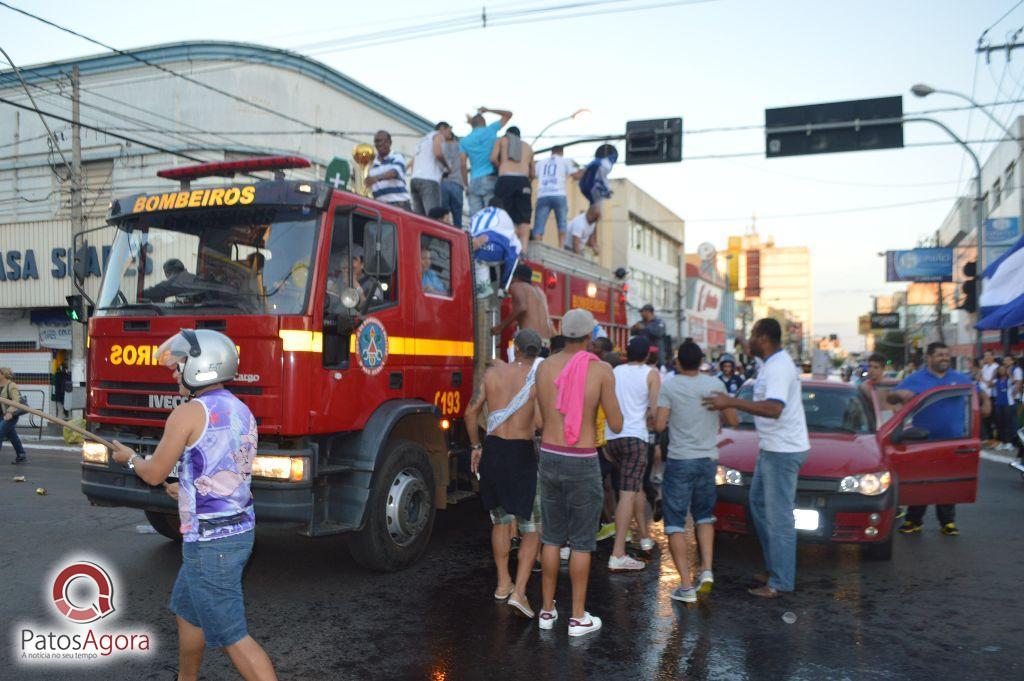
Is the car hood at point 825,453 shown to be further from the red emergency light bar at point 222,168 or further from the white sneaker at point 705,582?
the red emergency light bar at point 222,168

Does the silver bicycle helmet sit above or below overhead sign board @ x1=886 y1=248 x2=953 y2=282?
below

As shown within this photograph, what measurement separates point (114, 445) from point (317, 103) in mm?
19295

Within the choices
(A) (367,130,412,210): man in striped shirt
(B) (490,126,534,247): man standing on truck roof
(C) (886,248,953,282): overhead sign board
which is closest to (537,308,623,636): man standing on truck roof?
(A) (367,130,412,210): man in striped shirt

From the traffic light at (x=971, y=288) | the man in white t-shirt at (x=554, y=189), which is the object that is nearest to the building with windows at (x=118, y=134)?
the man in white t-shirt at (x=554, y=189)

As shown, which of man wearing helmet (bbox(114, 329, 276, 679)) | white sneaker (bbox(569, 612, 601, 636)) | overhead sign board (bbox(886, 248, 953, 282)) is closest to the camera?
man wearing helmet (bbox(114, 329, 276, 679))

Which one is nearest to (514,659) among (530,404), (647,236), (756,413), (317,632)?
(317,632)

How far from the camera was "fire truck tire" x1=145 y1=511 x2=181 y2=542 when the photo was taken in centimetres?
675

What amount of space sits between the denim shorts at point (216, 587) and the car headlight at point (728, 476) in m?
4.33

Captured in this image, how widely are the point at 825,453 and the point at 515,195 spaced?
5506 millimetres

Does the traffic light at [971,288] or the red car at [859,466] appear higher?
the traffic light at [971,288]

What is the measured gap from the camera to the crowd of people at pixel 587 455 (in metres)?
4.98

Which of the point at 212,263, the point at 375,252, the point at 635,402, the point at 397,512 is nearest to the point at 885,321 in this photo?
the point at 635,402

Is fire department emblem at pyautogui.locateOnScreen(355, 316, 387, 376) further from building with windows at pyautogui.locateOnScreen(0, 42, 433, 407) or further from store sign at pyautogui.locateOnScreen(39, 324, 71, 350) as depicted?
store sign at pyautogui.locateOnScreen(39, 324, 71, 350)

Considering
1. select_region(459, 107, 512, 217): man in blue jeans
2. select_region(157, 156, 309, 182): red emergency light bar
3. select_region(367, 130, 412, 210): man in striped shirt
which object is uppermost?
select_region(459, 107, 512, 217): man in blue jeans
